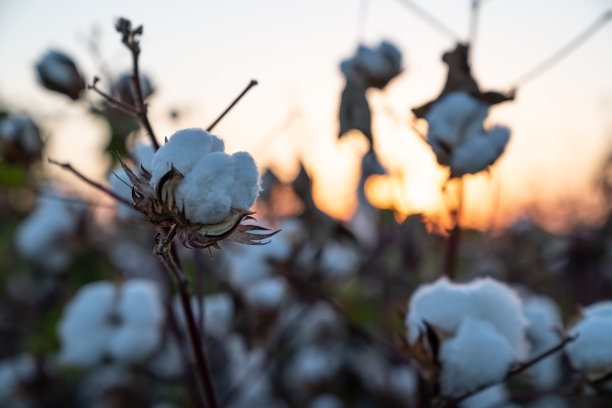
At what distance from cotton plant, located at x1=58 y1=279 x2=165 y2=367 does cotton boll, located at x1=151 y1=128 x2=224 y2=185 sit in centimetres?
63

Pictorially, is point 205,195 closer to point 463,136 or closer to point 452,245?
point 463,136

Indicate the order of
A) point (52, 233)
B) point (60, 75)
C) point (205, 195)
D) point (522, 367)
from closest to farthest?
point (205, 195) < point (522, 367) < point (60, 75) < point (52, 233)

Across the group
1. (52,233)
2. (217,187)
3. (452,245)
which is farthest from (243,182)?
(52,233)

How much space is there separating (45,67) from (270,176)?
2.17 feet

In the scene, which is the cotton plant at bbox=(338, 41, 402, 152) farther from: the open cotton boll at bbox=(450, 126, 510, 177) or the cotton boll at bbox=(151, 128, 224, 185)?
the cotton boll at bbox=(151, 128, 224, 185)

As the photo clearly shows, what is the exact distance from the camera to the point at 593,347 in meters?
0.58

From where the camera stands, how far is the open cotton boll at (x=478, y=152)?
0.61 m

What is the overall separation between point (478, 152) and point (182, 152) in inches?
15.0

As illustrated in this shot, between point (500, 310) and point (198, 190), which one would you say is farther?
point (500, 310)

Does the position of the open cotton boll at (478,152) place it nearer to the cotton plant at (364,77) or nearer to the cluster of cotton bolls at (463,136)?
the cluster of cotton bolls at (463,136)

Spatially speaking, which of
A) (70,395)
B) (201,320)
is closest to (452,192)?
(201,320)

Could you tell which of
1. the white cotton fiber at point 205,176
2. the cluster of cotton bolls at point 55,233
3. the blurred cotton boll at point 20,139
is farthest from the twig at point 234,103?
the cluster of cotton bolls at point 55,233

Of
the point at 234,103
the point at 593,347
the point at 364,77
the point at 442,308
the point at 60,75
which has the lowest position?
the point at 593,347

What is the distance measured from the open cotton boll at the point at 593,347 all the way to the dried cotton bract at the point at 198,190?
0.43 metres
